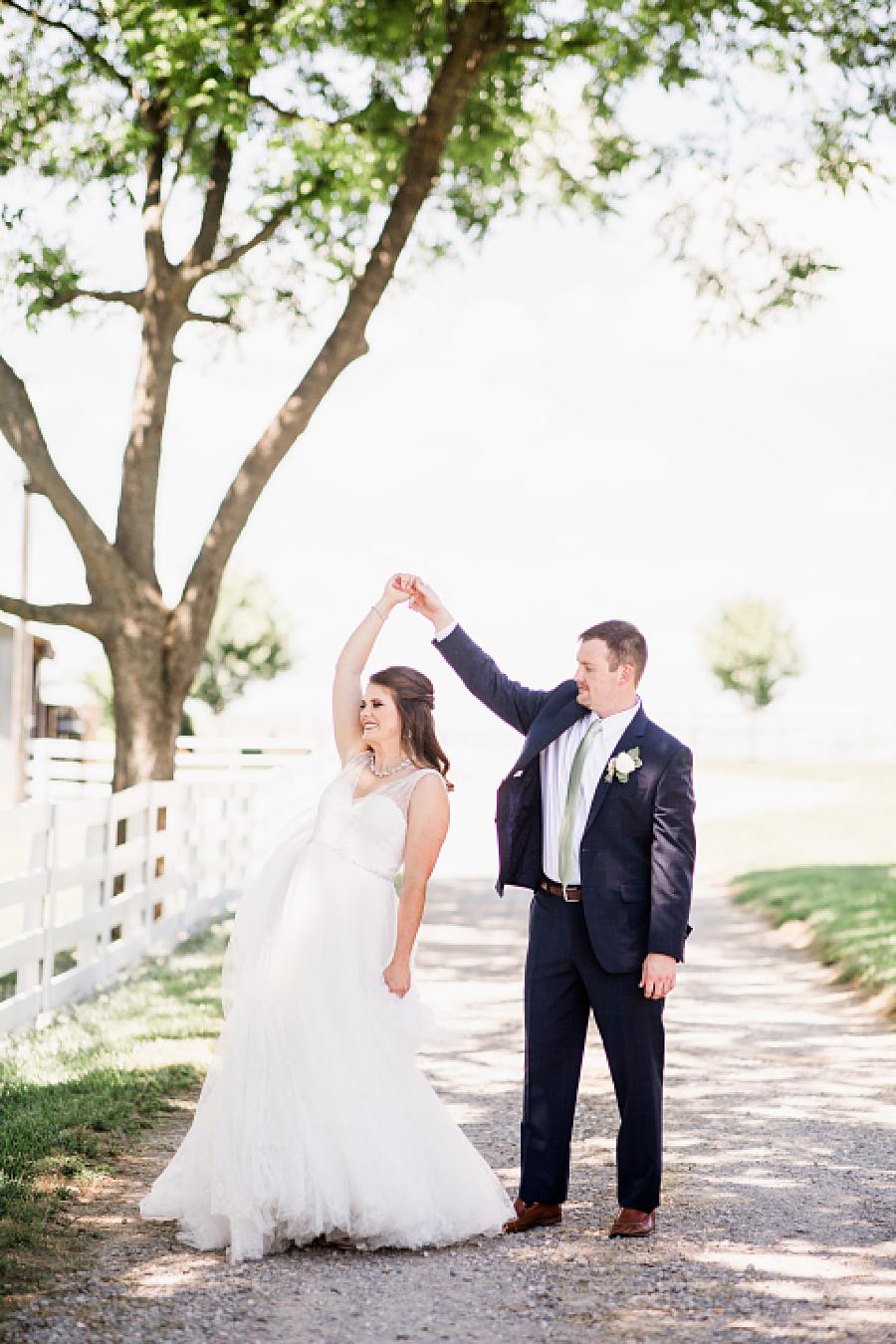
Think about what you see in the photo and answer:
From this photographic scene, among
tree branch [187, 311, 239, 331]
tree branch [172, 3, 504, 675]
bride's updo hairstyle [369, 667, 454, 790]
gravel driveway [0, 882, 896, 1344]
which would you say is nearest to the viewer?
gravel driveway [0, 882, 896, 1344]

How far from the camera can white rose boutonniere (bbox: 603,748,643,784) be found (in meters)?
5.29

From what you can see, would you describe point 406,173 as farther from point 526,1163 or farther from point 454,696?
point 454,696

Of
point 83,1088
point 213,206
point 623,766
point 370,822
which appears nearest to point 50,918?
point 83,1088

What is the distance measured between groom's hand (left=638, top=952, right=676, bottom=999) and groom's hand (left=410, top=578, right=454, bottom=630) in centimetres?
140

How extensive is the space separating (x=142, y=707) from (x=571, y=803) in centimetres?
787

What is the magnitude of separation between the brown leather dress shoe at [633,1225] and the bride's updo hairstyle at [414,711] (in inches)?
63.4

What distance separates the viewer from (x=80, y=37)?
41.5ft

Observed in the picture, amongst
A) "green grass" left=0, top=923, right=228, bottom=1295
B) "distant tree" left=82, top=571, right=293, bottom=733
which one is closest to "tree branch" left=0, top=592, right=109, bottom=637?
"green grass" left=0, top=923, right=228, bottom=1295

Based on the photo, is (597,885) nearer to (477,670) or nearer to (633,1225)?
(477,670)

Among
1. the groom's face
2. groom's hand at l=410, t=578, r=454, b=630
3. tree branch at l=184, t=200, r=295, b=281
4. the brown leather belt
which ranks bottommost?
the brown leather belt

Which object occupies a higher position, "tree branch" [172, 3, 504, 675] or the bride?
"tree branch" [172, 3, 504, 675]

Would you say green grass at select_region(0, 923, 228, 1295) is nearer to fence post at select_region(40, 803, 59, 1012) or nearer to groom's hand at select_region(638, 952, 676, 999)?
fence post at select_region(40, 803, 59, 1012)

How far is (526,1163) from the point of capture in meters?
5.45

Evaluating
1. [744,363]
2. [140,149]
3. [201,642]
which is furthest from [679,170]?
[744,363]
